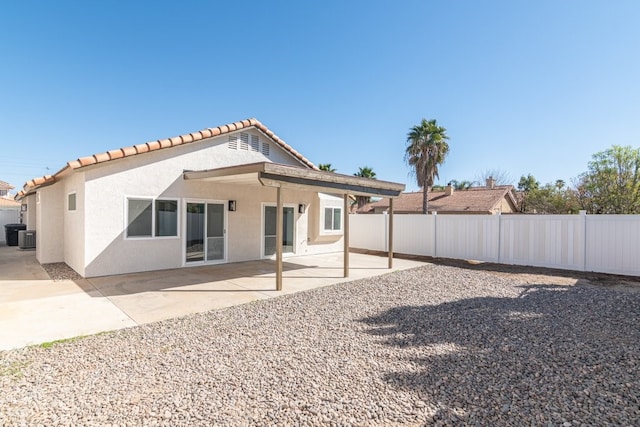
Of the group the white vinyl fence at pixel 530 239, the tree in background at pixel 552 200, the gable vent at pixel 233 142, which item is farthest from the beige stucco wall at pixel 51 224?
the tree in background at pixel 552 200

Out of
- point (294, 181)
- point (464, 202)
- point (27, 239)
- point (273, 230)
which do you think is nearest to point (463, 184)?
point (464, 202)

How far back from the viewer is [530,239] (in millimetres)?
12039

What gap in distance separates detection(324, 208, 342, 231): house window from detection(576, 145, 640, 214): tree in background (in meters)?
14.4

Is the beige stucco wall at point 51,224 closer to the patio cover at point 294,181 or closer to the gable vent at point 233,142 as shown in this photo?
the patio cover at point 294,181

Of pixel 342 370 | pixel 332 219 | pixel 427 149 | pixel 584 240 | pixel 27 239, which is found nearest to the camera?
pixel 342 370

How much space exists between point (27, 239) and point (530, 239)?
22.4m

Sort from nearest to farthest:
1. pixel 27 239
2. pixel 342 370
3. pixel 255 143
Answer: pixel 342 370 → pixel 255 143 → pixel 27 239

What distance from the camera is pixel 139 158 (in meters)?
9.68

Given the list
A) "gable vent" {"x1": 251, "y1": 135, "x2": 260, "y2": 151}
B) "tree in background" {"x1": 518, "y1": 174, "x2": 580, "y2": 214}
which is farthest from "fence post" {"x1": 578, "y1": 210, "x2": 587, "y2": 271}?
"gable vent" {"x1": 251, "y1": 135, "x2": 260, "y2": 151}

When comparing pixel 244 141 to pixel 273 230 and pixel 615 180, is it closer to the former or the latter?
pixel 273 230

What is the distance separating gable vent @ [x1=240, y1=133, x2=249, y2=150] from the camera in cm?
1227

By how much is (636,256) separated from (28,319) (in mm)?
16026

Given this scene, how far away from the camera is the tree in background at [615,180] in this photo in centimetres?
1617

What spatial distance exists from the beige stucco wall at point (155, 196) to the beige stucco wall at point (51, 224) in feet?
1.19
